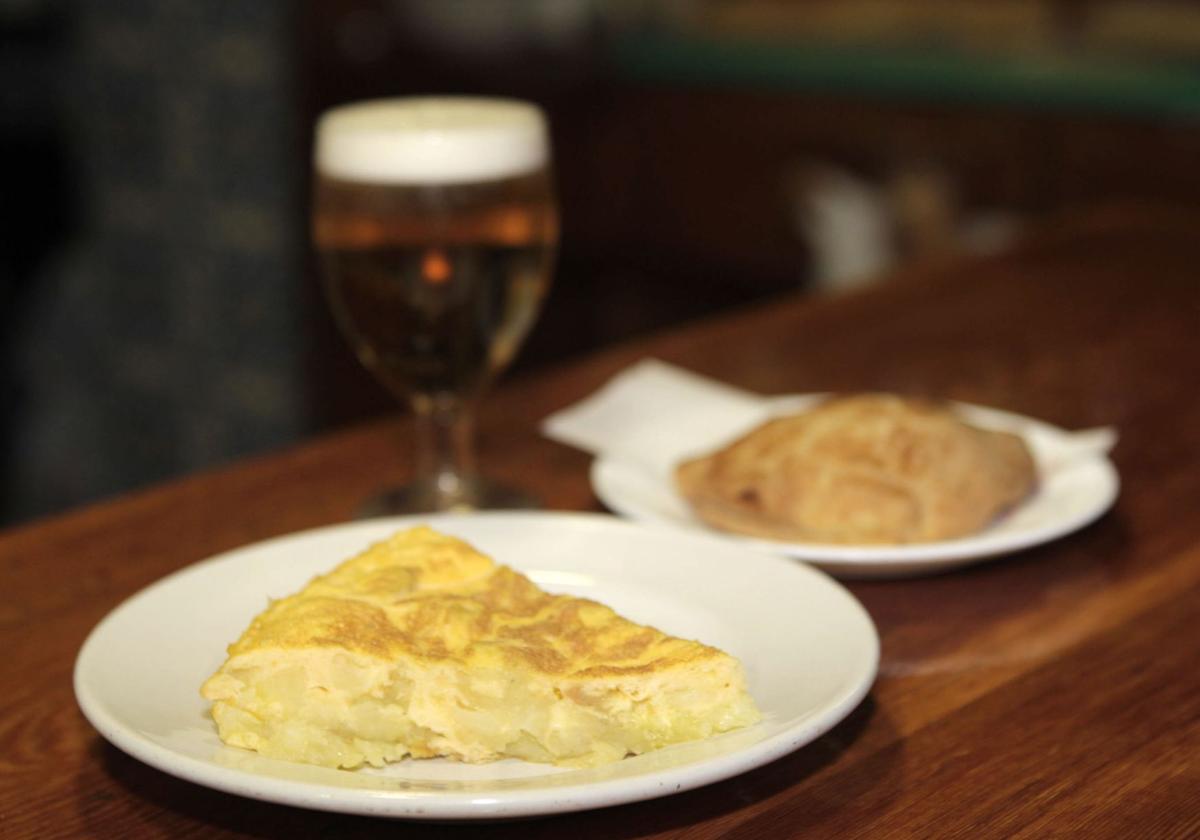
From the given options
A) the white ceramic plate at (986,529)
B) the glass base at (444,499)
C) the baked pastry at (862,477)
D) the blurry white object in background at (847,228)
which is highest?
the baked pastry at (862,477)

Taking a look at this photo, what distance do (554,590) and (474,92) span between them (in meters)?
3.16

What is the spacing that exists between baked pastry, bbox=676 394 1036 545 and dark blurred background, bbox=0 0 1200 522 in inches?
96.9

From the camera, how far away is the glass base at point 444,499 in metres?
1.02

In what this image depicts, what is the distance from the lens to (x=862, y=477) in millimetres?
927

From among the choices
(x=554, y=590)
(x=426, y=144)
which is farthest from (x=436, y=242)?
(x=554, y=590)

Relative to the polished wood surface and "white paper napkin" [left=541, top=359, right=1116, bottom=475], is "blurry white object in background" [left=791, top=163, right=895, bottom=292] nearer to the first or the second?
the polished wood surface

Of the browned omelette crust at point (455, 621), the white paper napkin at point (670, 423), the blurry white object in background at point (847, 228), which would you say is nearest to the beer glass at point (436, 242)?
the white paper napkin at point (670, 423)

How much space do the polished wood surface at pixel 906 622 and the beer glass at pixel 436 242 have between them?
0.10 metres

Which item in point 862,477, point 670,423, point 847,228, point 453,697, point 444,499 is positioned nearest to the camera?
point 453,697

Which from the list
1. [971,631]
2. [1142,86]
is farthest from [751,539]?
[1142,86]

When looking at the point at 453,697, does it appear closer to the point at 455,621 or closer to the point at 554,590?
the point at 455,621

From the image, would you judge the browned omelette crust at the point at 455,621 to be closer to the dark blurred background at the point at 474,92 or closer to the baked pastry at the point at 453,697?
the baked pastry at the point at 453,697

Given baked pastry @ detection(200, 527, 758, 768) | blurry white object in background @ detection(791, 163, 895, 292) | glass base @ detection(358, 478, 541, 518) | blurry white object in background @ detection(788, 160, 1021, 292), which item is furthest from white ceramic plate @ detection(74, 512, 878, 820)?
blurry white object in background @ detection(791, 163, 895, 292)

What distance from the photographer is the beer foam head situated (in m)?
0.96
